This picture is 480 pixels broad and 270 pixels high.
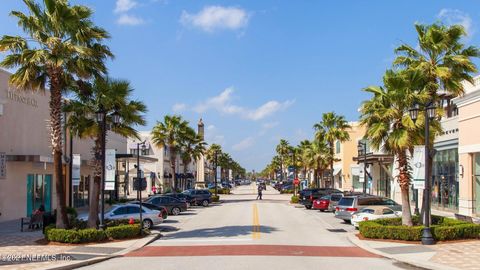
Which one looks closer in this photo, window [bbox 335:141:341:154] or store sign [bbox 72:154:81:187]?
store sign [bbox 72:154:81:187]

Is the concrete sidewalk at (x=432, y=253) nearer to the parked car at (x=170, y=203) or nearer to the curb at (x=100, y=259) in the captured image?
the curb at (x=100, y=259)

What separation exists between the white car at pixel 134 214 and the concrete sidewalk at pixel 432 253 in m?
10.3

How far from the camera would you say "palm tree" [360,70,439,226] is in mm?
22422

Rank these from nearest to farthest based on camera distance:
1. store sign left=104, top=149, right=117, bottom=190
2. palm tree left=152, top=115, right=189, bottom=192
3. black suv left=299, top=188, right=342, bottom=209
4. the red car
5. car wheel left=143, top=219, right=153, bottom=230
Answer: store sign left=104, top=149, right=117, bottom=190 < car wheel left=143, top=219, right=153, bottom=230 < the red car < black suv left=299, top=188, right=342, bottom=209 < palm tree left=152, top=115, right=189, bottom=192

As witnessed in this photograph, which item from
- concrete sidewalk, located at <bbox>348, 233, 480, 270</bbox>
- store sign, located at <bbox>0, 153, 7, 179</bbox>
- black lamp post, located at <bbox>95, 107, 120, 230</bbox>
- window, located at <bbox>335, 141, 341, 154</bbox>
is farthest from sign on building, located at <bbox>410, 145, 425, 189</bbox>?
window, located at <bbox>335, 141, 341, 154</bbox>

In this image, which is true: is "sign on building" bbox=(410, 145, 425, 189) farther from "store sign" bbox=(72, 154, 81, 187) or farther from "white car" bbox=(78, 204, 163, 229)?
"store sign" bbox=(72, 154, 81, 187)

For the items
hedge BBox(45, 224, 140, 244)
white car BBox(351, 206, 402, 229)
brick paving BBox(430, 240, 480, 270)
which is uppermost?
white car BBox(351, 206, 402, 229)

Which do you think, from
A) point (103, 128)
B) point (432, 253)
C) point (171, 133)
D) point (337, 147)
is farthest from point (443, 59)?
point (337, 147)

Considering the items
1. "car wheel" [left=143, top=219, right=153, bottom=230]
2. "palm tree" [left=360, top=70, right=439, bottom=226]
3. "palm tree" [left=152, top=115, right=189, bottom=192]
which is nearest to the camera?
"palm tree" [left=360, top=70, right=439, bottom=226]

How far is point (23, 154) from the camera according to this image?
33.3 meters

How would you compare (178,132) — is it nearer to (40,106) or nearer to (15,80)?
(40,106)

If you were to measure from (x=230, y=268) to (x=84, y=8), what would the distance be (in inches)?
518

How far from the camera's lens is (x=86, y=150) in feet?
152

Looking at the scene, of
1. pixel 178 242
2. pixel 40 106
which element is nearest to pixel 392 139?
pixel 178 242
